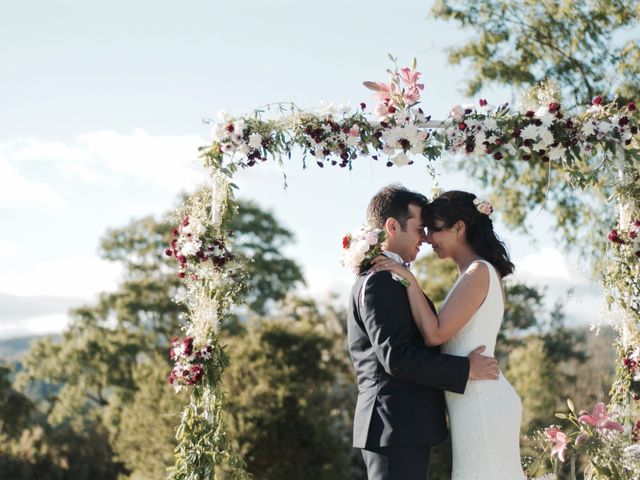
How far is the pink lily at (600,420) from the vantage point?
18.3ft

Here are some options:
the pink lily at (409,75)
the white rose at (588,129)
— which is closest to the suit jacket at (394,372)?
the pink lily at (409,75)

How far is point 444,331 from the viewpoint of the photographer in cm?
448

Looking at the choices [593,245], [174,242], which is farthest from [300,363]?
[174,242]

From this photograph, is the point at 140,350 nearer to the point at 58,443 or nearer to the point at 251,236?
the point at 58,443

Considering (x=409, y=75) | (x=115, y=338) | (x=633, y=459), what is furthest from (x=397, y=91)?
(x=115, y=338)

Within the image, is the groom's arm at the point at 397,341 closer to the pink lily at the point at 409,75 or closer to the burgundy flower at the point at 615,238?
the pink lily at the point at 409,75

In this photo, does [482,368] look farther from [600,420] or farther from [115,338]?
[115,338]

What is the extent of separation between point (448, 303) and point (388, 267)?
1.45 ft

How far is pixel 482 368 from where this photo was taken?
4.54m

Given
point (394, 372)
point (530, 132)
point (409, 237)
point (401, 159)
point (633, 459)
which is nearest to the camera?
point (394, 372)

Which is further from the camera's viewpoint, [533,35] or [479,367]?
[533,35]

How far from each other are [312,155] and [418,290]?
2.02 m

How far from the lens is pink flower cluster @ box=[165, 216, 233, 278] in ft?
19.7

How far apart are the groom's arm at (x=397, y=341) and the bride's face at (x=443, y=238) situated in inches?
23.4
